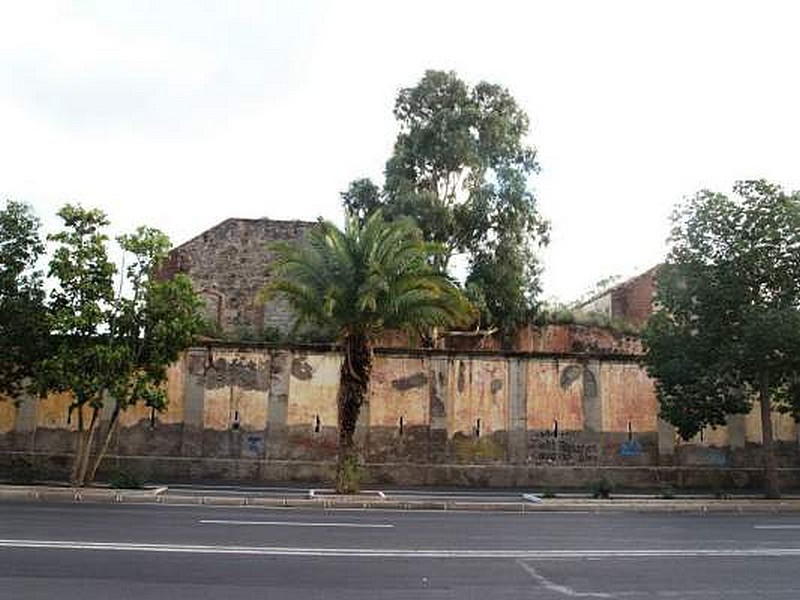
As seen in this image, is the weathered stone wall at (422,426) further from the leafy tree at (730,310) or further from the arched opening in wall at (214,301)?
the arched opening in wall at (214,301)

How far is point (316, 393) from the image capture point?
2534cm

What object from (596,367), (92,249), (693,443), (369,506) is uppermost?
(92,249)

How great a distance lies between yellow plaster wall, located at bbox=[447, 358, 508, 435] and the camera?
83.1 feet

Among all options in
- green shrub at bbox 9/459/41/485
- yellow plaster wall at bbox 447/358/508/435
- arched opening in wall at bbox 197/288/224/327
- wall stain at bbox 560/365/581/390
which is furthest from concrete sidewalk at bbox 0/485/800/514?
arched opening in wall at bbox 197/288/224/327

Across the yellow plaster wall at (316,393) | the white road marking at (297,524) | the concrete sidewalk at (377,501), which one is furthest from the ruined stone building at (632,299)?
the white road marking at (297,524)

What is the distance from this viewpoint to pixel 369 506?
18078 millimetres

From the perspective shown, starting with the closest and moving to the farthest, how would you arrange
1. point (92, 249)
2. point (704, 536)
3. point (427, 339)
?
point (704, 536), point (92, 249), point (427, 339)

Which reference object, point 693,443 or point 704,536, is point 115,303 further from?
point 693,443

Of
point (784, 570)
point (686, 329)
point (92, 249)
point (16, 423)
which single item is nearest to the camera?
Answer: point (784, 570)

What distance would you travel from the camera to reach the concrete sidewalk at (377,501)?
17453 millimetres

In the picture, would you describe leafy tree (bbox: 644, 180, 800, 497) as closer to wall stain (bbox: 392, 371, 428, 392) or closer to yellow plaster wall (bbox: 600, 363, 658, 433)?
yellow plaster wall (bbox: 600, 363, 658, 433)

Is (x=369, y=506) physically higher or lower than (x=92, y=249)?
lower

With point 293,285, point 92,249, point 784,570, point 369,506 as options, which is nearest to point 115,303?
point 92,249

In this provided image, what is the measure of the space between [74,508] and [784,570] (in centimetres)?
1252
